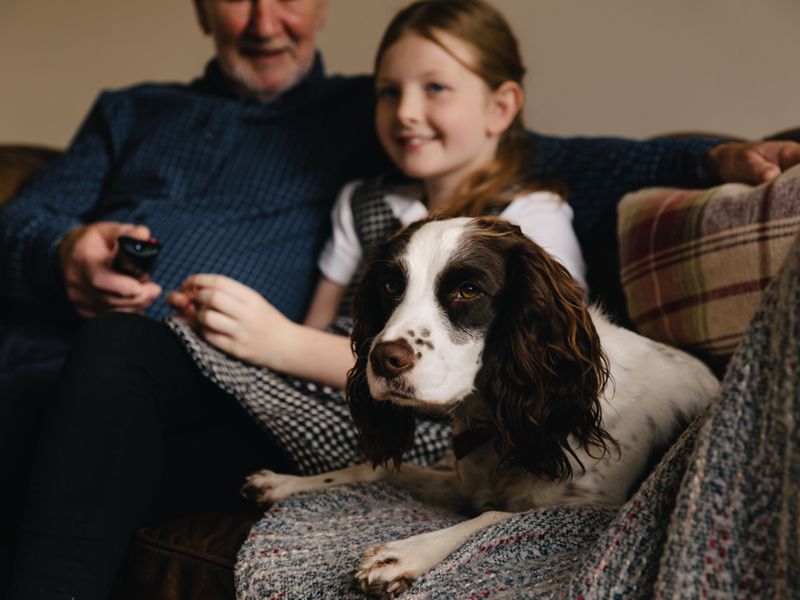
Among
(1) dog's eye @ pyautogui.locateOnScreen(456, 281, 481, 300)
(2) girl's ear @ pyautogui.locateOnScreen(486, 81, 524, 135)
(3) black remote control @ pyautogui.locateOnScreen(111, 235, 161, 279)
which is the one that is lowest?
(3) black remote control @ pyautogui.locateOnScreen(111, 235, 161, 279)

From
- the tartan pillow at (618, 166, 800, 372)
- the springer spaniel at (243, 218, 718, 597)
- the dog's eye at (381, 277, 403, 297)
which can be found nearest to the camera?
the springer spaniel at (243, 218, 718, 597)

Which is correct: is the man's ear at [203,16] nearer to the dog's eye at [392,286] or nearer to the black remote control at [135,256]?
the black remote control at [135,256]

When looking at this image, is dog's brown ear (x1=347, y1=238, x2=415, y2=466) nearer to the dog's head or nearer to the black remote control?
the dog's head

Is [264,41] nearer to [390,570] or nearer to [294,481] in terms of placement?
[294,481]

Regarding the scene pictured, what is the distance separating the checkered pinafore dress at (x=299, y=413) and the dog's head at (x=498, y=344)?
17.2 inches

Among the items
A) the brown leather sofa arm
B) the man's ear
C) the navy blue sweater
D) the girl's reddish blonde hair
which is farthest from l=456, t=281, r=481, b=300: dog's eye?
the brown leather sofa arm

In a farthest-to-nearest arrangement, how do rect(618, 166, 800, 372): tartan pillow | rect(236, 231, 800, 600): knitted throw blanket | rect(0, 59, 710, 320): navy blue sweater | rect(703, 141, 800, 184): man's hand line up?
rect(0, 59, 710, 320): navy blue sweater → rect(703, 141, 800, 184): man's hand → rect(618, 166, 800, 372): tartan pillow → rect(236, 231, 800, 600): knitted throw blanket

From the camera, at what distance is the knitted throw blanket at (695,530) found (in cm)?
76

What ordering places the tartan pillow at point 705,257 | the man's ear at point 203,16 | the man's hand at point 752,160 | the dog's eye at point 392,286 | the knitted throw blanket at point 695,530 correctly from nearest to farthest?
the knitted throw blanket at point 695,530, the dog's eye at point 392,286, the tartan pillow at point 705,257, the man's hand at point 752,160, the man's ear at point 203,16

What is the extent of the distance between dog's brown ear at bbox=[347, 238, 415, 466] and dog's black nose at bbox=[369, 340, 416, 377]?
0.58ft

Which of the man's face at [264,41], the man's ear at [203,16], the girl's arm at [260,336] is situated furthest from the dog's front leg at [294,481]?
the man's ear at [203,16]

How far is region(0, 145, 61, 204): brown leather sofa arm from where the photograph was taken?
2.66m

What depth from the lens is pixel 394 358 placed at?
3.70 ft

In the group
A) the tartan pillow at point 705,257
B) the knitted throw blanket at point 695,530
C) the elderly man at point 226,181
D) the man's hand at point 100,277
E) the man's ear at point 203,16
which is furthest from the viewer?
the man's ear at point 203,16
